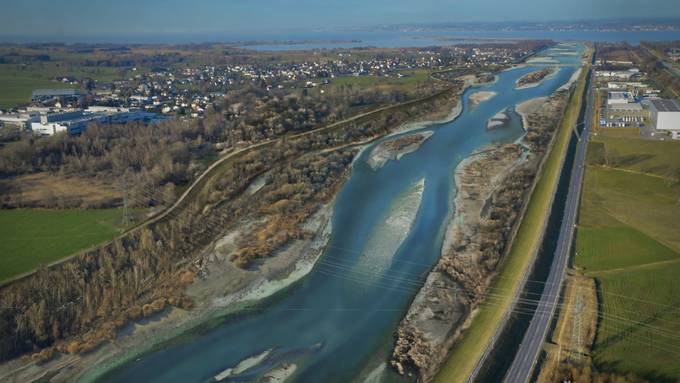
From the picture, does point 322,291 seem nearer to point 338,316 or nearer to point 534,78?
point 338,316

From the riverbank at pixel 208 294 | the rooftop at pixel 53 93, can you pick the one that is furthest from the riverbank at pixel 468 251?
the rooftop at pixel 53 93

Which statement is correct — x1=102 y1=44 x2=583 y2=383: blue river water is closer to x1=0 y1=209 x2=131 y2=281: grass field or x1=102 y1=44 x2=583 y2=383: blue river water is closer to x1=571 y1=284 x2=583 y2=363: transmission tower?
x1=571 y1=284 x2=583 y2=363: transmission tower

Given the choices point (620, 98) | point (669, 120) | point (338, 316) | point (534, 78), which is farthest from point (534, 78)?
point (338, 316)

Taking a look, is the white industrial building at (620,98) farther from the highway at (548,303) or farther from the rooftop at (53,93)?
the rooftop at (53,93)

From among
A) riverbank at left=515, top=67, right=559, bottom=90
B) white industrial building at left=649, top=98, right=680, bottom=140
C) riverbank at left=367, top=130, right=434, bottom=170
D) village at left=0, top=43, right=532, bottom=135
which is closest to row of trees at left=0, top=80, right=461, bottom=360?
riverbank at left=367, top=130, right=434, bottom=170

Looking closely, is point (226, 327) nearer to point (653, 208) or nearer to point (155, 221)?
point (155, 221)

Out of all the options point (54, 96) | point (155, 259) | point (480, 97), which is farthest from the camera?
point (480, 97)

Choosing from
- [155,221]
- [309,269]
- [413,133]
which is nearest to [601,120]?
[413,133]
